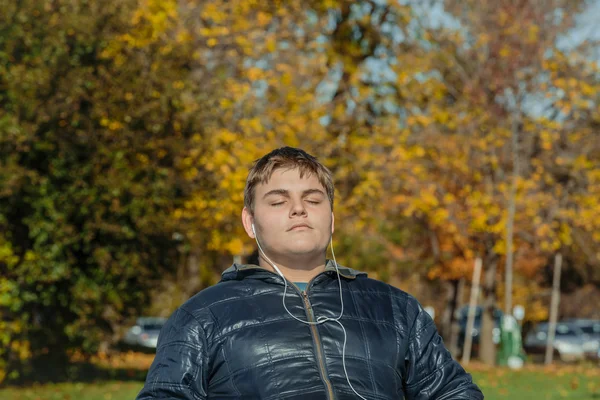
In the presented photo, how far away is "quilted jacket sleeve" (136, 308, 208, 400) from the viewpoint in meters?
2.68

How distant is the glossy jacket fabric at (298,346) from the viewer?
2721 millimetres

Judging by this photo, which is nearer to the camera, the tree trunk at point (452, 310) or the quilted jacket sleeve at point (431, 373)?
the quilted jacket sleeve at point (431, 373)

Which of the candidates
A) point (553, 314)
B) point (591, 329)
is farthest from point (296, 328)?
point (591, 329)

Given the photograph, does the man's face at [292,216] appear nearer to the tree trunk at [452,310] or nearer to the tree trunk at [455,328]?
the tree trunk at [455,328]

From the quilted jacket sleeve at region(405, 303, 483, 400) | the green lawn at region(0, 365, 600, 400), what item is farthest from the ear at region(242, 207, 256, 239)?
the green lawn at region(0, 365, 600, 400)

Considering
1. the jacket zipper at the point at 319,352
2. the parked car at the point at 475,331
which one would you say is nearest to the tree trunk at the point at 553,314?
the parked car at the point at 475,331

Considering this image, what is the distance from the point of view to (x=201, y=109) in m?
16.1

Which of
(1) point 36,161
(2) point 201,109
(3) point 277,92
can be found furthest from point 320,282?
(3) point 277,92

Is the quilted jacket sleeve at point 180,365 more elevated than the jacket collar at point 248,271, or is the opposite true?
the jacket collar at point 248,271

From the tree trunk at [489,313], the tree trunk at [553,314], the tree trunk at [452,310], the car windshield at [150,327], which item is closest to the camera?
the tree trunk at [489,313]

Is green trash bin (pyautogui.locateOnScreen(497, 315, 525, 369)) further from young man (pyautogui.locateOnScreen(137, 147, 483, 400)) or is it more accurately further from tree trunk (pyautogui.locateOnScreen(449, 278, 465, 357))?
young man (pyautogui.locateOnScreen(137, 147, 483, 400))

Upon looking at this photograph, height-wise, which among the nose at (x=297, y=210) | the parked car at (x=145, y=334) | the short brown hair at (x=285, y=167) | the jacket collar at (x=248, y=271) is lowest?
the parked car at (x=145, y=334)

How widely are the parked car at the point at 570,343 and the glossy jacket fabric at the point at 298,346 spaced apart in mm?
34808

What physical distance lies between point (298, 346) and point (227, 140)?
14048 millimetres
